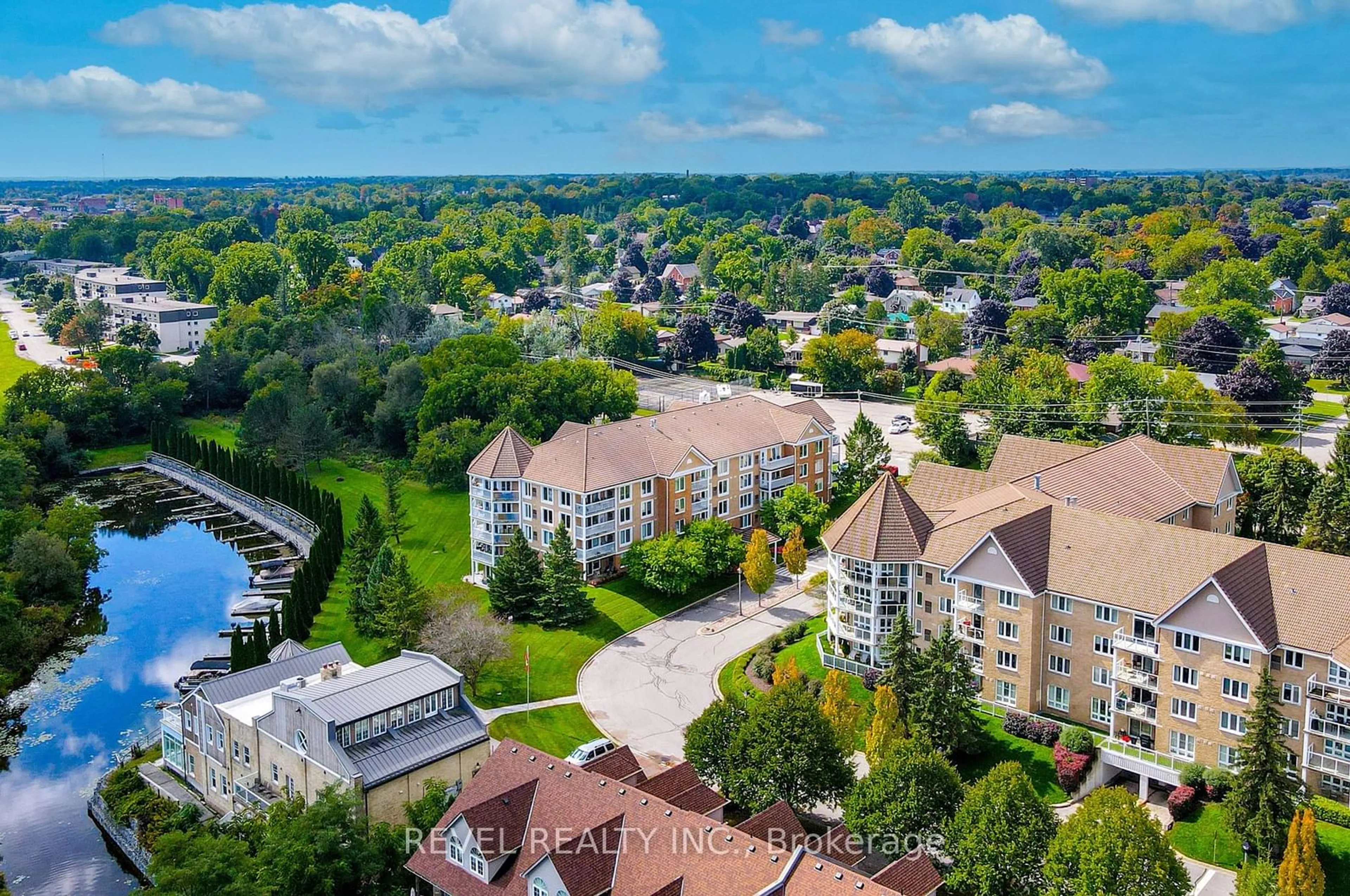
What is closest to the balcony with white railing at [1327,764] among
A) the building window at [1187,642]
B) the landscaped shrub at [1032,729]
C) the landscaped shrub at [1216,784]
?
the landscaped shrub at [1216,784]

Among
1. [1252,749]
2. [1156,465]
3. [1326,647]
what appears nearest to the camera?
[1252,749]

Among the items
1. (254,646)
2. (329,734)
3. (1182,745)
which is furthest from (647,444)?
(1182,745)

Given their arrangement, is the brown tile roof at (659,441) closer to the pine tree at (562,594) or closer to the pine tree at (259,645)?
the pine tree at (562,594)

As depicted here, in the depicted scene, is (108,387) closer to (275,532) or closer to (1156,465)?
(275,532)

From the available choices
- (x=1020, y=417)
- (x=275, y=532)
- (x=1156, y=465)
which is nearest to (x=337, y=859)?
(x=1156, y=465)

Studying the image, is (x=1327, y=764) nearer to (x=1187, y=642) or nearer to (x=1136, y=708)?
(x=1187, y=642)

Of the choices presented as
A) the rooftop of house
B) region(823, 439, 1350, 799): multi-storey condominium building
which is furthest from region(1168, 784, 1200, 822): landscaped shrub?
the rooftop of house
